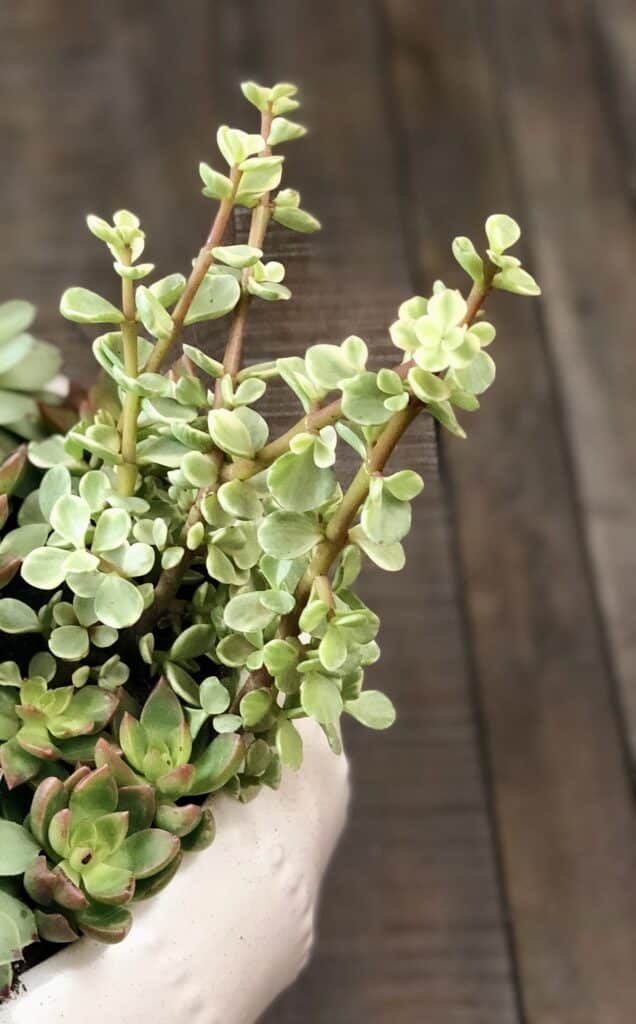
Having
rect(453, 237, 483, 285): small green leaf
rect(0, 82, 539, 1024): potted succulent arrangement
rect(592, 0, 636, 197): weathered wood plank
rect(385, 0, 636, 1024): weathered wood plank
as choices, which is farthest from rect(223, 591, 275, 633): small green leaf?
rect(592, 0, 636, 197): weathered wood plank

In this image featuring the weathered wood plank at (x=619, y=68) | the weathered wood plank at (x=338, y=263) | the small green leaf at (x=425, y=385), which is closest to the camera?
the small green leaf at (x=425, y=385)

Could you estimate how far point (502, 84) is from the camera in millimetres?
1052

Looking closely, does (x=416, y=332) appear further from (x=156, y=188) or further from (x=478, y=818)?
(x=156, y=188)

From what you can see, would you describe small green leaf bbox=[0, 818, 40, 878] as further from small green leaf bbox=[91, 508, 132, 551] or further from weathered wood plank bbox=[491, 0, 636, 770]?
weathered wood plank bbox=[491, 0, 636, 770]

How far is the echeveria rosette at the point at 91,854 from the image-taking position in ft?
1.12

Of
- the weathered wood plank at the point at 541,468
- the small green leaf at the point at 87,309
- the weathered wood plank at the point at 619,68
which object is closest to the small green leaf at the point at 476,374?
the small green leaf at the point at 87,309

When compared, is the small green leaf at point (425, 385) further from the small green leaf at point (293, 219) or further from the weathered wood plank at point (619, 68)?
the weathered wood plank at point (619, 68)

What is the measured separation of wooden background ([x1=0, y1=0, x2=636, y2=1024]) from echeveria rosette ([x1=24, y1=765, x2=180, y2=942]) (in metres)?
0.15

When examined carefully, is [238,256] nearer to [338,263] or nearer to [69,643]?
[69,643]

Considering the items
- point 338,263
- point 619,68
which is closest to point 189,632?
point 338,263

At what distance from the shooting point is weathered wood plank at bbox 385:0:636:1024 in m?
0.69

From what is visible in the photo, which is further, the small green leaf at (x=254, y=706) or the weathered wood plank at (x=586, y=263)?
the weathered wood plank at (x=586, y=263)

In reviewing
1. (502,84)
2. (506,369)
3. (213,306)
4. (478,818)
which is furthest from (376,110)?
(213,306)

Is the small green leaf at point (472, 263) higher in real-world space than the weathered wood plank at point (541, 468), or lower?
higher
